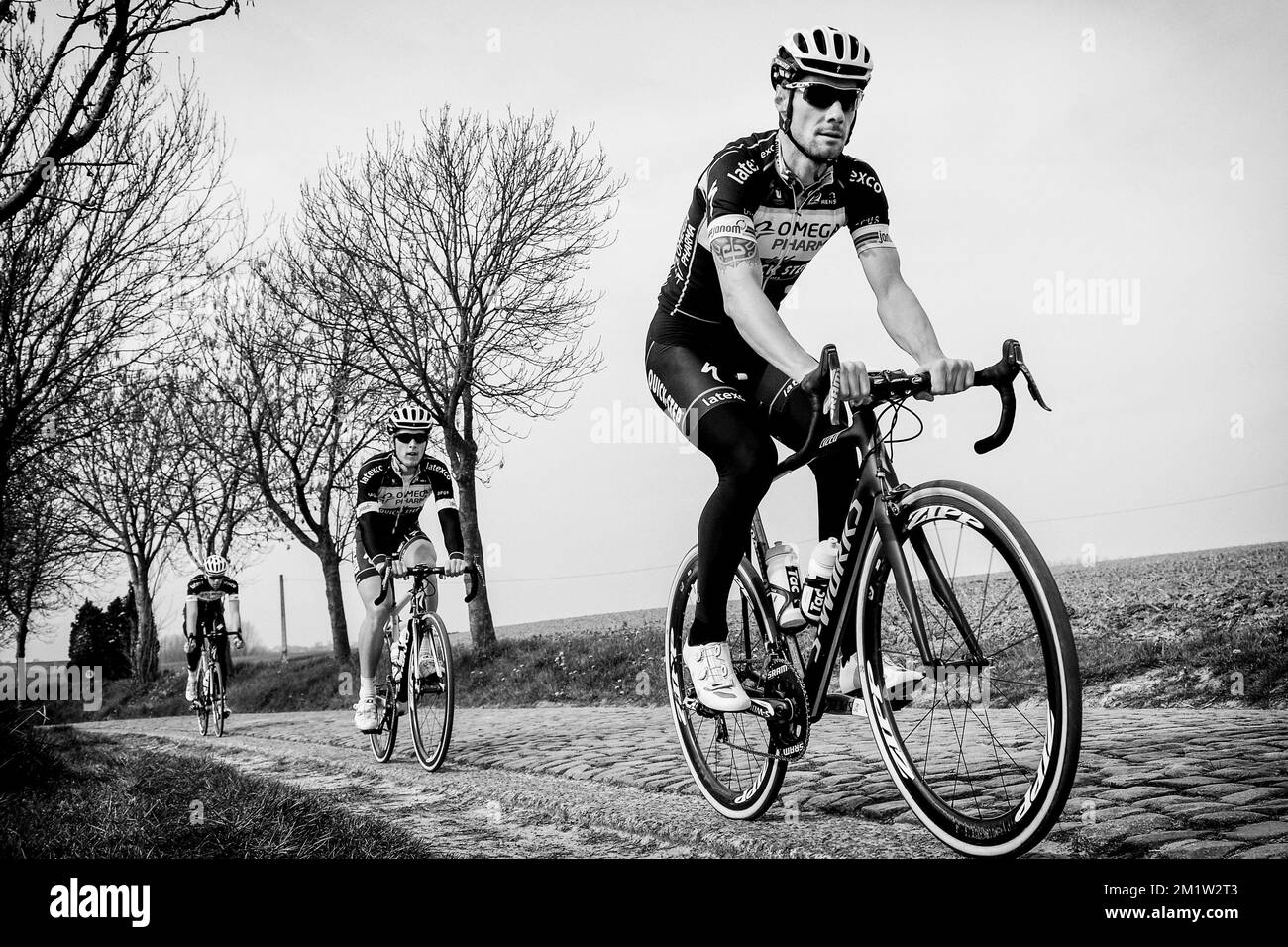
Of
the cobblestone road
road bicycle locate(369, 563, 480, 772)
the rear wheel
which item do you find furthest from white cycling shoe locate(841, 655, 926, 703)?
the rear wheel

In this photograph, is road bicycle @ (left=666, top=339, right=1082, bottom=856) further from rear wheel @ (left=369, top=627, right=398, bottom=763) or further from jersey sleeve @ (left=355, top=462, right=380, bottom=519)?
jersey sleeve @ (left=355, top=462, right=380, bottom=519)

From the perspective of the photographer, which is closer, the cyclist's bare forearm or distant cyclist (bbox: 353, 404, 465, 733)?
the cyclist's bare forearm

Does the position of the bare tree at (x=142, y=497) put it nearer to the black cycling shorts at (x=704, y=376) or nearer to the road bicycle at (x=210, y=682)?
the road bicycle at (x=210, y=682)

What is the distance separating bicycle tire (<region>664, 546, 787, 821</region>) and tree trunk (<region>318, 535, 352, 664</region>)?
17.9m

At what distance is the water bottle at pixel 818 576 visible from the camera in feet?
11.4

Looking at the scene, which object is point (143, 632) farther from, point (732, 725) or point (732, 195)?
point (732, 195)

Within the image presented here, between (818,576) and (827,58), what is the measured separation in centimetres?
173

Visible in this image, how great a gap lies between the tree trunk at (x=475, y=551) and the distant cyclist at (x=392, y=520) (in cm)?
849

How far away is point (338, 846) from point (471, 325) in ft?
43.8

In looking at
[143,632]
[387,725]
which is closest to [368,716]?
[387,725]

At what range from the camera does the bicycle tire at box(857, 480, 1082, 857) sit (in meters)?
2.45

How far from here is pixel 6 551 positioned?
1285 cm
